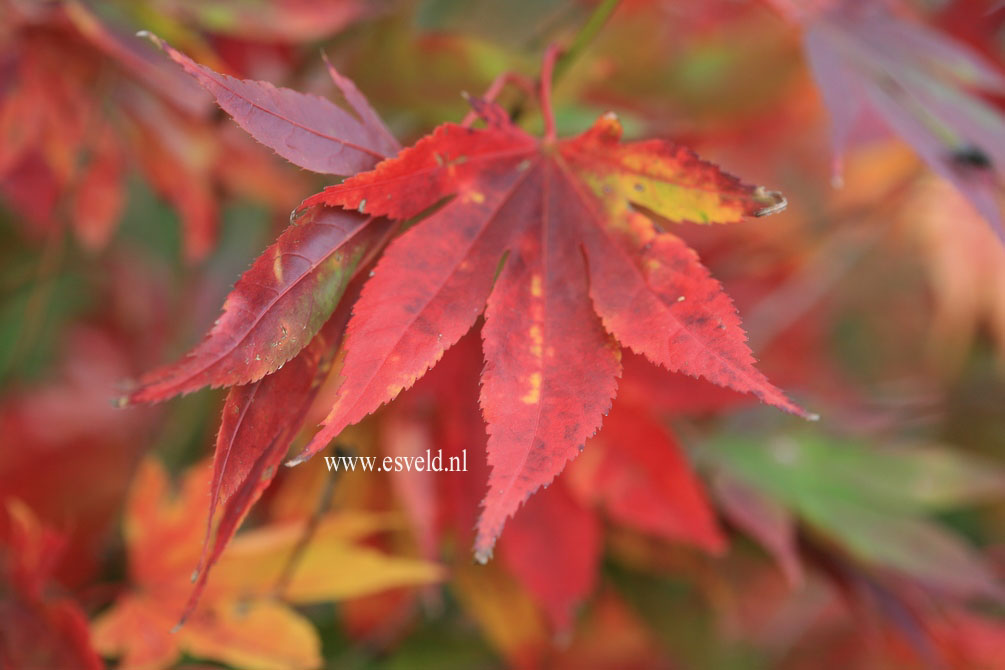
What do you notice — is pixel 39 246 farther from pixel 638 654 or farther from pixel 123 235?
pixel 638 654

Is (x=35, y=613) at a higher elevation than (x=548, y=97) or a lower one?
lower

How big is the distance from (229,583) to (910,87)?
48 centimetres

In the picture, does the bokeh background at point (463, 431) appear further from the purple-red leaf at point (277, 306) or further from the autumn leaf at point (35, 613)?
the purple-red leaf at point (277, 306)

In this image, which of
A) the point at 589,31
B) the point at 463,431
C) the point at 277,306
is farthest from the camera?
the point at 463,431

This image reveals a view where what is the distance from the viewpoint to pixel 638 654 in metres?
0.84

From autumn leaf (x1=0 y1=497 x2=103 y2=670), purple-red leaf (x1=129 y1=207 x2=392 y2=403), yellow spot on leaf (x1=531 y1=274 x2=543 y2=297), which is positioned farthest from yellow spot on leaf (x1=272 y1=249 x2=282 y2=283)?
autumn leaf (x1=0 y1=497 x2=103 y2=670)

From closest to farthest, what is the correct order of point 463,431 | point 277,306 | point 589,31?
point 277,306, point 589,31, point 463,431

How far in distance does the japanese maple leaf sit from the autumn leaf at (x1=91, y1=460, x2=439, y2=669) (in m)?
0.34

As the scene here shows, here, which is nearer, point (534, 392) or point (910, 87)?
point (534, 392)

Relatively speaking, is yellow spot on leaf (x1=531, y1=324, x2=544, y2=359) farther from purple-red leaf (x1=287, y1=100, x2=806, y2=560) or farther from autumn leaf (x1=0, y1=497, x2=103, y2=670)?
autumn leaf (x1=0, y1=497, x2=103, y2=670)

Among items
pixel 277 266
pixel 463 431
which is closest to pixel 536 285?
pixel 277 266

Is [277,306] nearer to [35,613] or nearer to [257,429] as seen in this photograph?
[257,429]

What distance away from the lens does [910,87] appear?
0.46 m

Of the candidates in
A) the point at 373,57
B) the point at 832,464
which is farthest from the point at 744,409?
the point at 373,57
